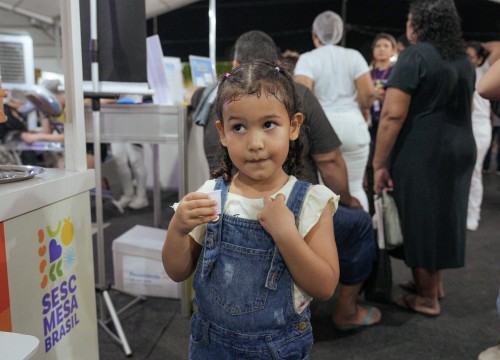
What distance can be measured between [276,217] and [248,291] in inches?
7.0

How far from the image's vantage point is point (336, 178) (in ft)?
5.85

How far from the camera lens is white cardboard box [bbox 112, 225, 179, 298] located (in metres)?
2.38

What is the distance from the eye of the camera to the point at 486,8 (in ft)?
25.6

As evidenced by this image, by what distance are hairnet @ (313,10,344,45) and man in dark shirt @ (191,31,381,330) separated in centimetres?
101

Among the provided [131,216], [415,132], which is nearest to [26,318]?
[415,132]

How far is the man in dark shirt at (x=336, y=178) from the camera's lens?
5.55ft

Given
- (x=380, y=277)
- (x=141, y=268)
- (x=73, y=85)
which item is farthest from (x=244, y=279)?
(x=141, y=268)

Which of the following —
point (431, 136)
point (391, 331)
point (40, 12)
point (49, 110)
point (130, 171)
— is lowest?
point (391, 331)

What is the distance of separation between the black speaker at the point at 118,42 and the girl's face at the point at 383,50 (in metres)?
2.62

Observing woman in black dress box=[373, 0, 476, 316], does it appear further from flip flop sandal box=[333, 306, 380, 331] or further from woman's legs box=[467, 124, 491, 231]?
woman's legs box=[467, 124, 491, 231]

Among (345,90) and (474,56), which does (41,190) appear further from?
(474,56)

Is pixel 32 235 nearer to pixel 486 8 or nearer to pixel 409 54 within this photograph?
pixel 409 54

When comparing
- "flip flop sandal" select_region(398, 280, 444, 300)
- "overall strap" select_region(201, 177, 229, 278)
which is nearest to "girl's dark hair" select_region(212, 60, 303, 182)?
"overall strap" select_region(201, 177, 229, 278)

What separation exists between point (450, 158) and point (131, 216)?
3033mm
